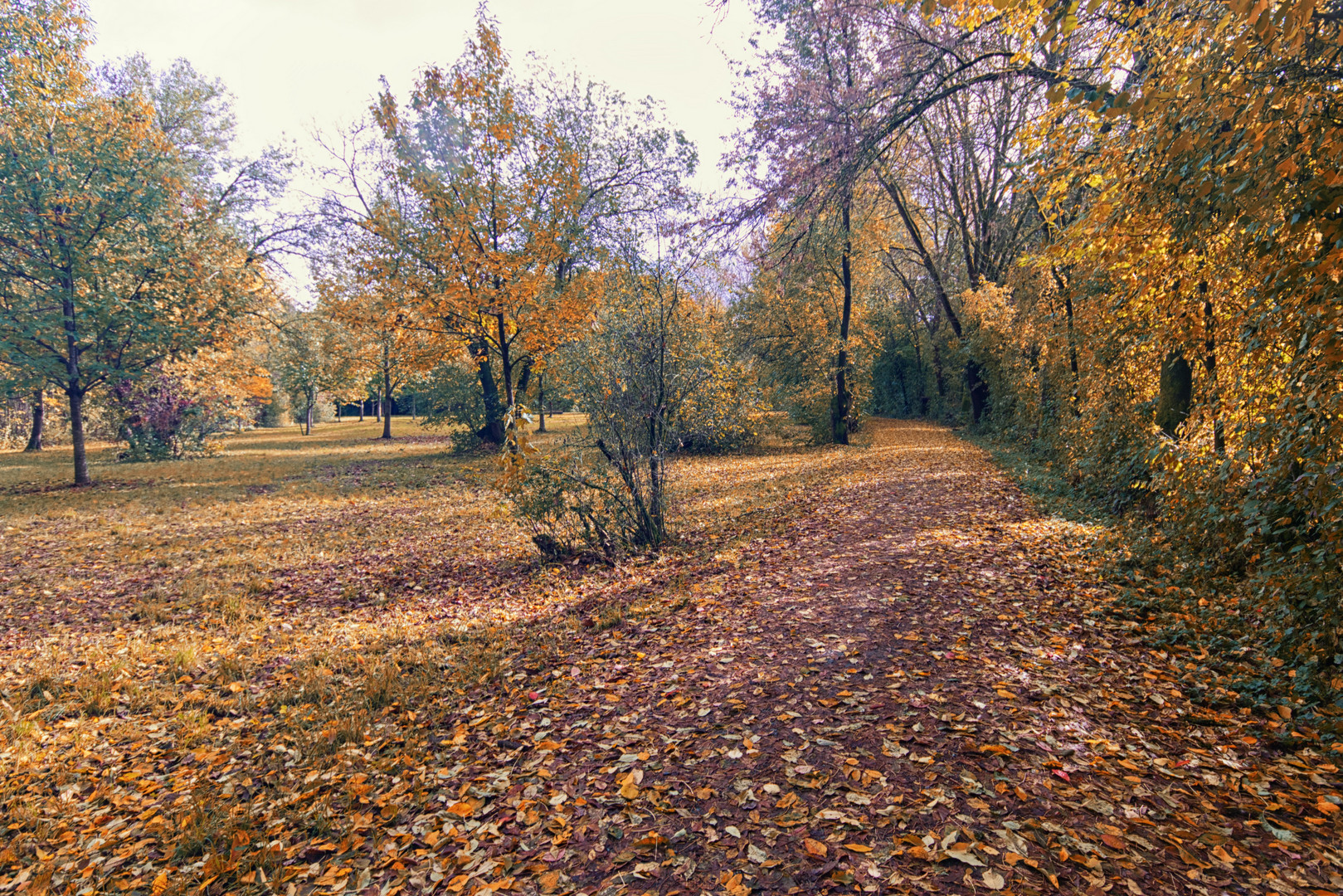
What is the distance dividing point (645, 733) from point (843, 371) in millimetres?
18452

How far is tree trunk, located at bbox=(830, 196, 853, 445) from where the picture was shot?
19.4 metres

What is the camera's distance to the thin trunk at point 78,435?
13328 mm

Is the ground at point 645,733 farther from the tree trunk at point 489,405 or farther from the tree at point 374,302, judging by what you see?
the tree trunk at point 489,405

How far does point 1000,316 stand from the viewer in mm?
17609

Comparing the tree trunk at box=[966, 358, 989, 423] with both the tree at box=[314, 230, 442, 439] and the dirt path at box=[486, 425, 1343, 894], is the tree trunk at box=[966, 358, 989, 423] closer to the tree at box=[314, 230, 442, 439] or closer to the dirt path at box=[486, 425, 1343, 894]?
the dirt path at box=[486, 425, 1343, 894]

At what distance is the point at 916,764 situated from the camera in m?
3.06

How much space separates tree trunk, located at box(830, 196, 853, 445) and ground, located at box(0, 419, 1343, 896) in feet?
43.4

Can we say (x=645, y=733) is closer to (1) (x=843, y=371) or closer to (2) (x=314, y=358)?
(1) (x=843, y=371)

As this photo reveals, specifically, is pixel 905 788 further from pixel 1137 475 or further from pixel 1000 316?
pixel 1000 316

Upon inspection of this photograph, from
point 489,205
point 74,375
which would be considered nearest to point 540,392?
point 489,205

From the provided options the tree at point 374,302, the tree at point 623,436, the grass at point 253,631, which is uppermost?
the tree at point 374,302

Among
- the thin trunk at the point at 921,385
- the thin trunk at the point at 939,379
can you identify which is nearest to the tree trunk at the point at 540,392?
the thin trunk at the point at 939,379

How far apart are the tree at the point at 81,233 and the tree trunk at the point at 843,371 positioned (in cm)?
1856

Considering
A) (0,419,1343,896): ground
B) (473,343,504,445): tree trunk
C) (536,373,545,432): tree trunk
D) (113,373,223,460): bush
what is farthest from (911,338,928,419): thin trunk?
(113,373,223,460): bush
